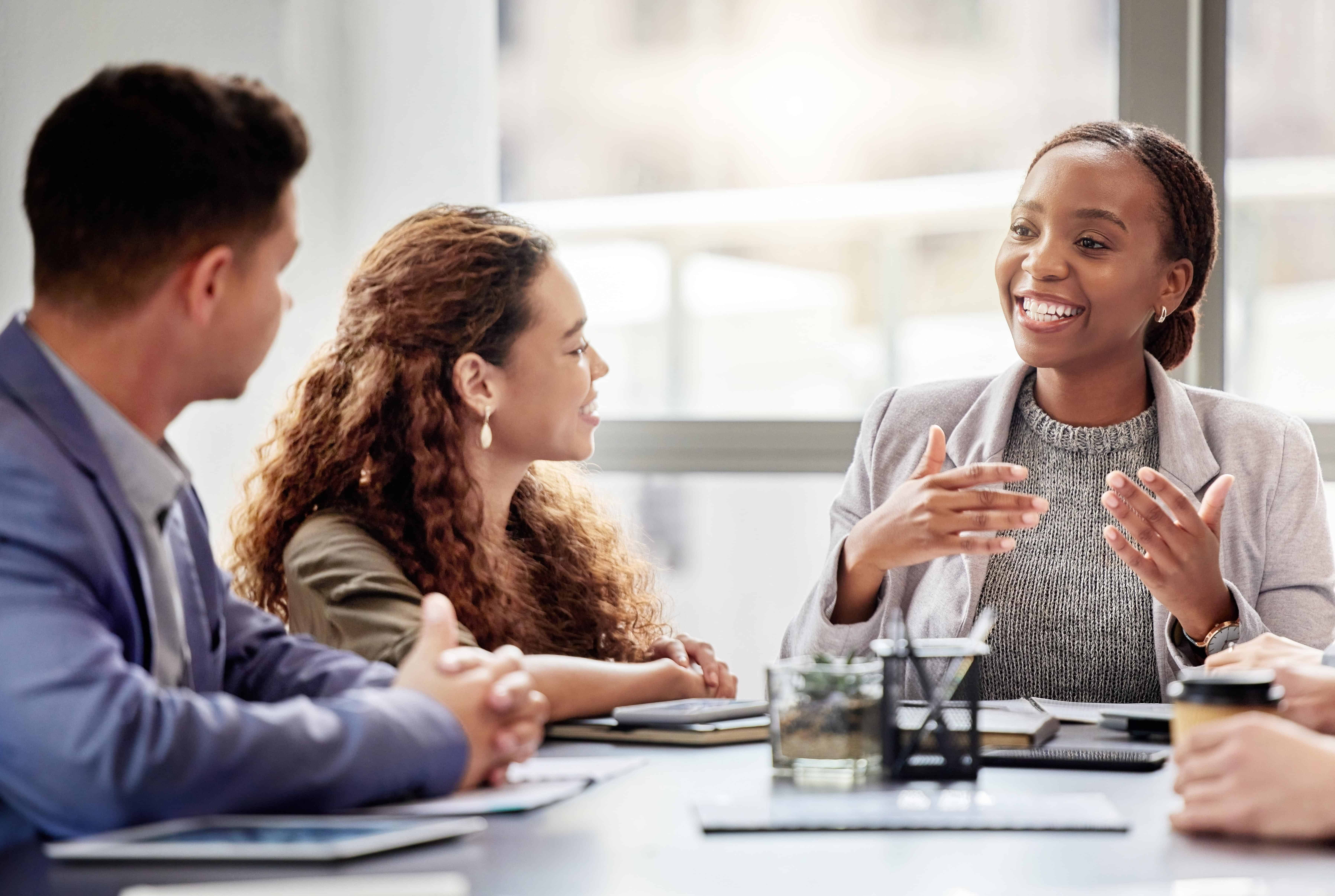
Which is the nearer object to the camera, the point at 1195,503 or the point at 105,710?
the point at 105,710

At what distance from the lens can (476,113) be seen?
3.43 metres

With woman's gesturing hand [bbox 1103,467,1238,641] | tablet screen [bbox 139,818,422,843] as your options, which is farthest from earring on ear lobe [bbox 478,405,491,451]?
tablet screen [bbox 139,818,422,843]

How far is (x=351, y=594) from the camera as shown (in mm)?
1668

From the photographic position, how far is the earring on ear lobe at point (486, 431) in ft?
6.44

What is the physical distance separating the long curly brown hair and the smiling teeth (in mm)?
809

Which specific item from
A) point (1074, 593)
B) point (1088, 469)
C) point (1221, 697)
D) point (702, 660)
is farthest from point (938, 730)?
point (1088, 469)

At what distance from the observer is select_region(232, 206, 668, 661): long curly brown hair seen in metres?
1.87

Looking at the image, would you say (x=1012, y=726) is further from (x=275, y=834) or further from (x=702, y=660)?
(x=275, y=834)

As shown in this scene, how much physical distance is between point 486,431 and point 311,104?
1.66 m

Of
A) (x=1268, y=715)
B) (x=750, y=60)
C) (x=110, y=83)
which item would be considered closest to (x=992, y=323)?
(x=750, y=60)

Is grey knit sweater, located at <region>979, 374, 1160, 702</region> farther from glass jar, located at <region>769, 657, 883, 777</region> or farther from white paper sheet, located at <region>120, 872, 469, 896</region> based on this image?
white paper sheet, located at <region>120, 872, 469, 896</region>

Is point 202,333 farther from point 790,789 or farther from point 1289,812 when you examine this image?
point 1289,812

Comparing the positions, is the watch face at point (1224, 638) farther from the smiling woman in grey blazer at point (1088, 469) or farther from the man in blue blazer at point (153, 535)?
the man in blue blazer at point (153, 535)

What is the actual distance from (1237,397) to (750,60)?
1544 mm
